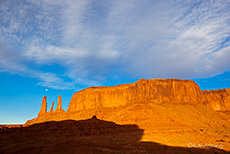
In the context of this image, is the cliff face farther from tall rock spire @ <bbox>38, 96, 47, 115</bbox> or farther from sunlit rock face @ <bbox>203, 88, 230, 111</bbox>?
tall rock spire @ <bbox>38, 96, 47, 115</bbox>

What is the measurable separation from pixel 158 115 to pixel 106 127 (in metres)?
20.0

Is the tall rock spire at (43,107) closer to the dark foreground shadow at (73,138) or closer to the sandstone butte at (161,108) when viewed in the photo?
the sandstone butte at (161,108)

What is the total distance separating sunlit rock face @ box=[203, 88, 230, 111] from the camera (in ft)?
345

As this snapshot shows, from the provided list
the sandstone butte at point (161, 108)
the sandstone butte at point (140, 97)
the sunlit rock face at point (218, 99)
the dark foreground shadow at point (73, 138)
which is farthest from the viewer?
the sunlit rock face at point (218, 99)

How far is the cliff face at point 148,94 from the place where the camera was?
8456 centimetres

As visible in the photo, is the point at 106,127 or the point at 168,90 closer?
the point at 106,127

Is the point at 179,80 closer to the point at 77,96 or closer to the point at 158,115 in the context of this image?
the point at 158,115

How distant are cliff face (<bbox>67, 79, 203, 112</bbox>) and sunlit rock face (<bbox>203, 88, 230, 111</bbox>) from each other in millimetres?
19879

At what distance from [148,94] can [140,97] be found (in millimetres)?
4225

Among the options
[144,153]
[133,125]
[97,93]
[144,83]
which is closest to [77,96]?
[97,93]

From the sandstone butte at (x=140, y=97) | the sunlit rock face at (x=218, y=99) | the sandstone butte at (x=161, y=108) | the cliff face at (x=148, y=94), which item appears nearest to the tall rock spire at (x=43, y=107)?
the sandstone butte at (x=161, y=108)

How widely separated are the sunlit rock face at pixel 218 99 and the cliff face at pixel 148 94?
19879 mm

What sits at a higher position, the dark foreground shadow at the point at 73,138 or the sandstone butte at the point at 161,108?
the sandstone butte at the point at 161,108

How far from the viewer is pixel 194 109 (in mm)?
72312
